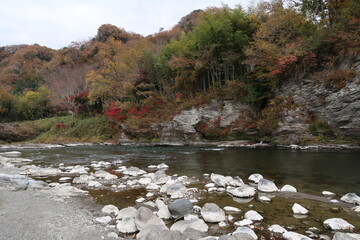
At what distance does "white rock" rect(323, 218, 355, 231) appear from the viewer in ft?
13.5

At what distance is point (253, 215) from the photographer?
4688 millimetres

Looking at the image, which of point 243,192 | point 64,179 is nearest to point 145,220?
point 243,192

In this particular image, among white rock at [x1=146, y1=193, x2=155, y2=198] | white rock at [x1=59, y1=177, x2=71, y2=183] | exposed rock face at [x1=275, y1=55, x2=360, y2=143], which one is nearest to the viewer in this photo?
white rock at [x1=146, y1=193, x2=155, y2=198]

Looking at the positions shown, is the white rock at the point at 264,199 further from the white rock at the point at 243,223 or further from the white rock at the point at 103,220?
the white rock at the point at 103,220

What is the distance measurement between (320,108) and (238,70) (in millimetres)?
9371

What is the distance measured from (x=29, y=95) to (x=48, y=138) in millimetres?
15961

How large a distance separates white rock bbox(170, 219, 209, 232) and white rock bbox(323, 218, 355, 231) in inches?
90.0

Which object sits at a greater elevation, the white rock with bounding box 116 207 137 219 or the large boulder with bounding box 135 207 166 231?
the large boulder with bounding box 135 207 166 231

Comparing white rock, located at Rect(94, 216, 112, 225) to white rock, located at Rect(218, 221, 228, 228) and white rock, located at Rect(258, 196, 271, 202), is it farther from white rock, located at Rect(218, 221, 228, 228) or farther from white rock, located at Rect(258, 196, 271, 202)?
white rock, located at Rect(258, 196, 271, 202)

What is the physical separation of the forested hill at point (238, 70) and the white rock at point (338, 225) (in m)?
12.3

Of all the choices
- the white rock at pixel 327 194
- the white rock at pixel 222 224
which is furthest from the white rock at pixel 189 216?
the white rock at pixel 327 194

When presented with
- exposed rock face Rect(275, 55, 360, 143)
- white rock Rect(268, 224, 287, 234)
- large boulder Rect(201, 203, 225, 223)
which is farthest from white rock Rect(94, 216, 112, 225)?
exposed rock face Rect(275, 55, 360, 143)

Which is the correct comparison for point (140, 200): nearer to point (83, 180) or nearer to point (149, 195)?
point (149, 195)

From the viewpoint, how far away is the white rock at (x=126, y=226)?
4262mm
